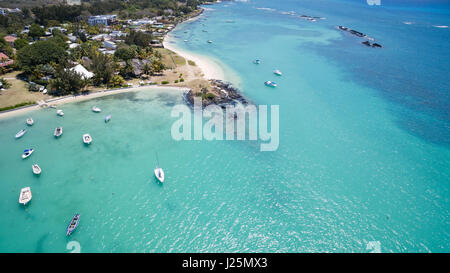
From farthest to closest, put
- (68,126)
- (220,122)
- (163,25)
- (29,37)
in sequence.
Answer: (163,25), (29,37), (220,122), (68,126)

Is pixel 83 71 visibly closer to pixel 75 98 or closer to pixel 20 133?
pixel 75 98

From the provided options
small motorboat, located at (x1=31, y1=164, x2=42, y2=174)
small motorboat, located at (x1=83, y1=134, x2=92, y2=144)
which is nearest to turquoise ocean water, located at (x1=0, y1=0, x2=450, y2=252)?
small motorboat, located at (x1=31, y1=164, x2=42, y2=174)

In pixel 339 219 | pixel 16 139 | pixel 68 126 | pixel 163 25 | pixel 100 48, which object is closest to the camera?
pixel 339 219

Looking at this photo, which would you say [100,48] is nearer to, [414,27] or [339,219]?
[339,219]

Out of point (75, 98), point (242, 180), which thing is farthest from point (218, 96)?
point (75, 98)

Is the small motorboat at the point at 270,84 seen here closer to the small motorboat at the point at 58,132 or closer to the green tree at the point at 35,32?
the small motorboat at the point at 58,132

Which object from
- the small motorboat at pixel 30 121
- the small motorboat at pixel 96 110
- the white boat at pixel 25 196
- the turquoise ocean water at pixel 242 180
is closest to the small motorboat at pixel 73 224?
the turquoise ocean water at pixel 242 180

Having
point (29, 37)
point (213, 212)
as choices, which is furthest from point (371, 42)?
point (29, 37)
